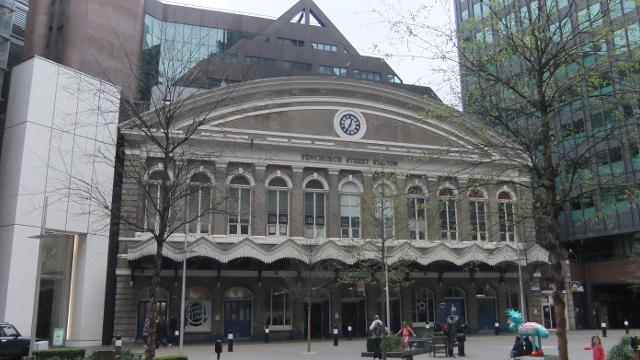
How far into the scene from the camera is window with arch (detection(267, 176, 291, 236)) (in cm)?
3738

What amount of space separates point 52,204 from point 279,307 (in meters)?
14.3

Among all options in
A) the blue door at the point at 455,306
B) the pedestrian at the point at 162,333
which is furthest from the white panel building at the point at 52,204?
the blue door at the point at 455,306

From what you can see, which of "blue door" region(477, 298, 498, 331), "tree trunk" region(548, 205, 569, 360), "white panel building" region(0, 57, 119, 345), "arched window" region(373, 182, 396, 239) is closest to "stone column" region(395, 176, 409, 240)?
"arched window" region(373, 182, 396, 239)

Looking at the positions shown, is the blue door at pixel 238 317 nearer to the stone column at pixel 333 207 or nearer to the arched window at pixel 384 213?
the stone column at pixel 333 207

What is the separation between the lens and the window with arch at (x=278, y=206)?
37.4 metres

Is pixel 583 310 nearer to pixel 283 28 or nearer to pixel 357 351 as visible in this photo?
pixel 357 351

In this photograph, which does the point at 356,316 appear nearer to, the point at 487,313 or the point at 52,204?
the point at 487,313

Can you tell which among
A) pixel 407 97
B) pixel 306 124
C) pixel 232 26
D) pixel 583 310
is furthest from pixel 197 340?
pixel 232 26

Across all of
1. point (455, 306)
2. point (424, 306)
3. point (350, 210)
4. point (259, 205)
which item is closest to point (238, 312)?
point (259, 205)

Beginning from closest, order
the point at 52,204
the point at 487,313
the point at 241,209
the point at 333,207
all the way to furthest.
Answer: the point at 52,204
the point at 241,209
the point at 333,207
the point at 487,313

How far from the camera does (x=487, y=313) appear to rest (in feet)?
134

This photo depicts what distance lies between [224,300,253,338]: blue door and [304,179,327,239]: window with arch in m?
5.84

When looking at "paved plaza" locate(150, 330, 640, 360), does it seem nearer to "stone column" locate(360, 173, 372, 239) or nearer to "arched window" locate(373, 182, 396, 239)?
"arched window" locate(373, 182, 396, 239)

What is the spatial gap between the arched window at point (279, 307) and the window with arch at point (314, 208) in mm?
3913
